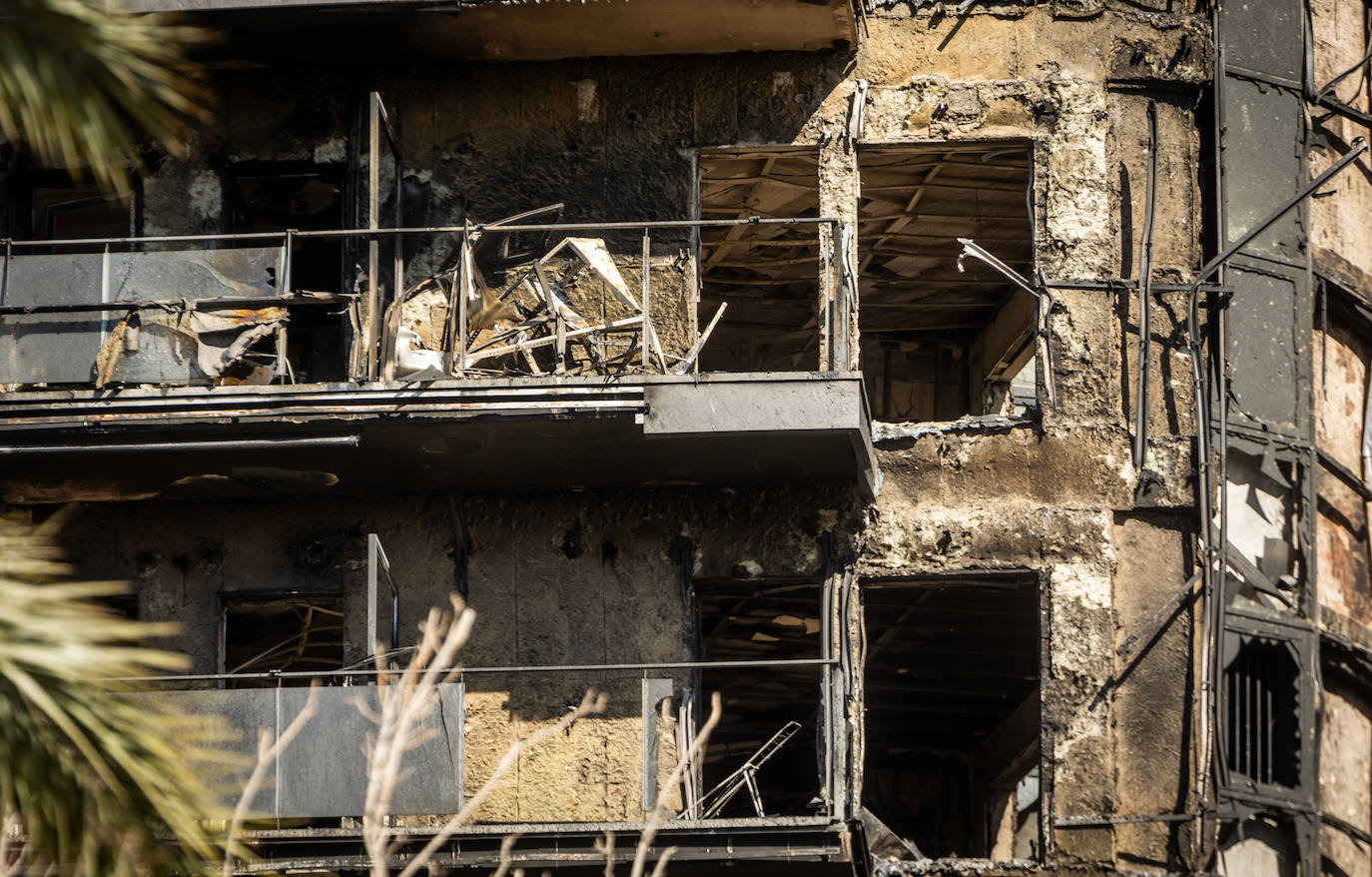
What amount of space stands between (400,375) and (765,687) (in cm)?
780

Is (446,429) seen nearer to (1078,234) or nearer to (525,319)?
(525,319)

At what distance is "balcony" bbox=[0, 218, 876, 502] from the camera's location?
12.2 metres

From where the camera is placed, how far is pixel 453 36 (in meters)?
13.6

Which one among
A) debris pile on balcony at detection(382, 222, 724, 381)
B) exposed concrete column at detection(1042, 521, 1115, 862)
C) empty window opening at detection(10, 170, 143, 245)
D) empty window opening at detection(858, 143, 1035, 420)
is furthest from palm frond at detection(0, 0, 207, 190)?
empty window opening at detection(10, 170, 143, 245)

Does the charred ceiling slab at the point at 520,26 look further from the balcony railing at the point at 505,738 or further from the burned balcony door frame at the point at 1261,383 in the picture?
the balcony railing at the point at 505,738

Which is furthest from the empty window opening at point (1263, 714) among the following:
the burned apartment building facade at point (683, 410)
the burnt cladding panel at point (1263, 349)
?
the burnt cladding panel at point (1263, 349)

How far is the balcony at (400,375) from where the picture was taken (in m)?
12.2

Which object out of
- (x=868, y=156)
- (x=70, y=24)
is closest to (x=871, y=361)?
(x=868, y=156)

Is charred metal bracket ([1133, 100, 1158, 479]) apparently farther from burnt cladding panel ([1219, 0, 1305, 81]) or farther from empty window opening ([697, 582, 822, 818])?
empty window opening ([697, 582, 822, 818])

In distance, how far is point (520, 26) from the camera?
13383mm

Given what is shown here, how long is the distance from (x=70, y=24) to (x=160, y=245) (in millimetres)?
9051

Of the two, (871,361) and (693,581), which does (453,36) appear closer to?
(693,581)

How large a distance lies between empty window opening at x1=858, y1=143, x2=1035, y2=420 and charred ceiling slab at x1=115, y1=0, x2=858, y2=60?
1.08 metres

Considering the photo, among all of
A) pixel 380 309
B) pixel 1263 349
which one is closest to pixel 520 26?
pixel 380 309
